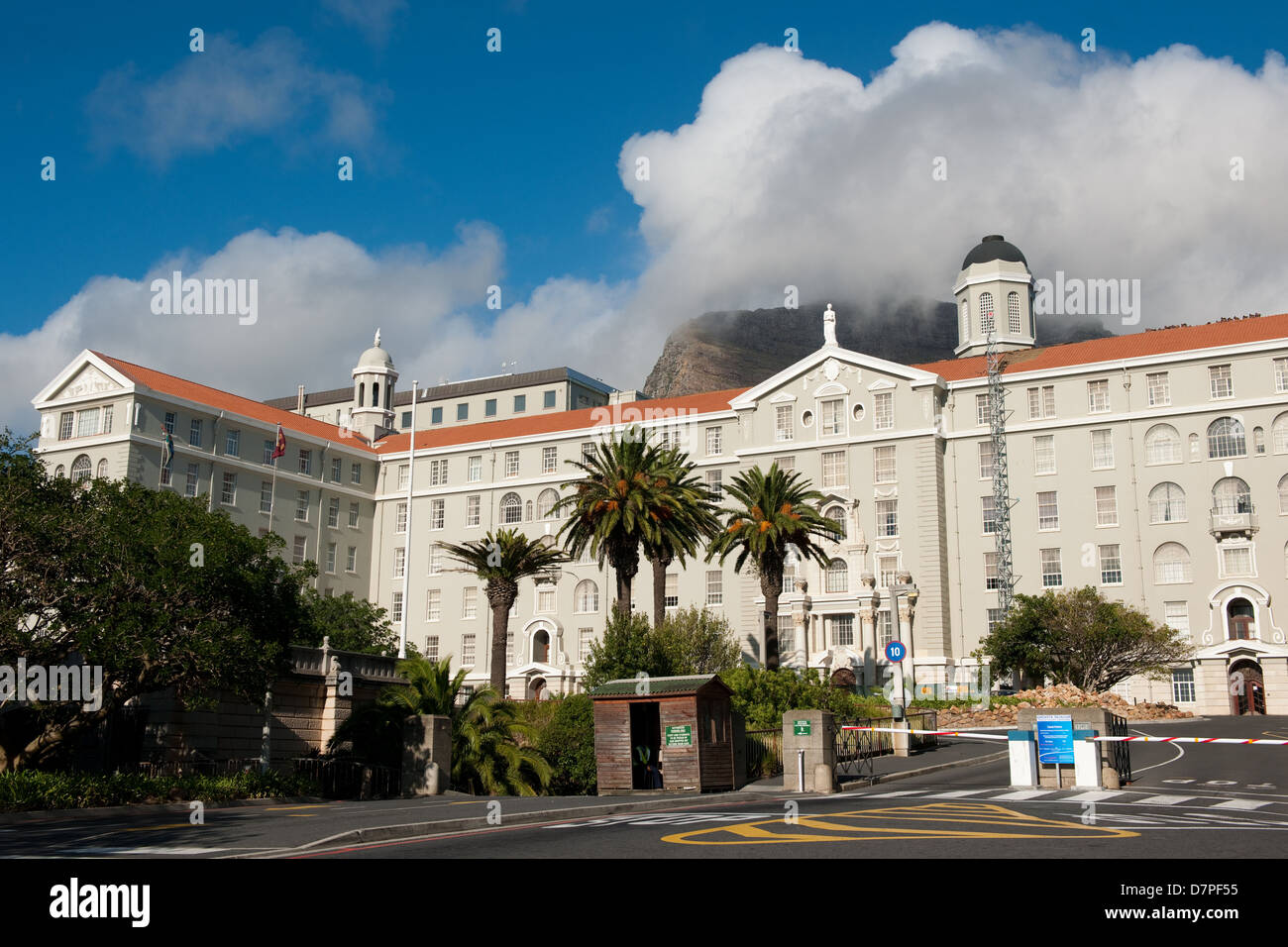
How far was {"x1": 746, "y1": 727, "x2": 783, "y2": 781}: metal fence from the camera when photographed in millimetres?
34125

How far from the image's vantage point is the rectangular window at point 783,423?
74.6 meters

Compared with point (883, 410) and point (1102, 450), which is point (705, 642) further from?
point (1102, 450)

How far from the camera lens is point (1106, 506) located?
66.6 meters

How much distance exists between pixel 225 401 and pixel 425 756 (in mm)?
53333

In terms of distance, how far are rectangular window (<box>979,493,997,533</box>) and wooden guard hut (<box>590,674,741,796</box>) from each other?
42.1 m

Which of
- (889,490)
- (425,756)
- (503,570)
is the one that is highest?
(889,490)

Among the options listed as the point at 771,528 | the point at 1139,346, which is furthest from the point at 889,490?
the point at 771,528

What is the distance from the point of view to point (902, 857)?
488 inches

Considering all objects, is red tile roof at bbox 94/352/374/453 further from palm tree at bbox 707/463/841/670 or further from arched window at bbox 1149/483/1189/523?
arched window at bbox 1149/483/1189/523

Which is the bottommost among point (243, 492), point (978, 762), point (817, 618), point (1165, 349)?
point (978, 762)

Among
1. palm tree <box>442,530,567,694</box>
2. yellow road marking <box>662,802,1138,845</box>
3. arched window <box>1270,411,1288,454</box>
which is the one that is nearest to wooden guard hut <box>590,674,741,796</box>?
yellow road marking <box>662,802,1138,845</box>
